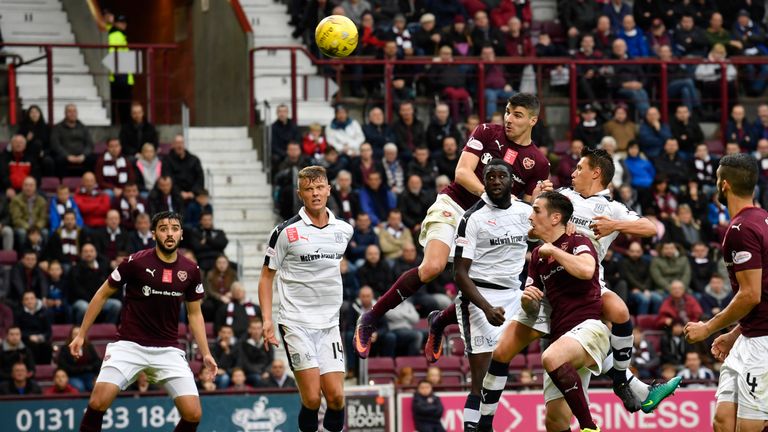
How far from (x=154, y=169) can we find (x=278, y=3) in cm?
516

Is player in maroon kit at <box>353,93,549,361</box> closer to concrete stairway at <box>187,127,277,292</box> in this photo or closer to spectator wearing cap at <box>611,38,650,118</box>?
concrete stairway at <box>187,127,277,292</box>

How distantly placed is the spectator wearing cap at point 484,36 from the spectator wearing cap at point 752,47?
4337 mm

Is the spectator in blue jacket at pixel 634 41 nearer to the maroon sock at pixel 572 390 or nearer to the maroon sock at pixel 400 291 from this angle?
the maroon sock at pixel 400 291

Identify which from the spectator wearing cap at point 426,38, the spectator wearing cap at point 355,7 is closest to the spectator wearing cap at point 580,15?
the spectator wearing cap at point 426,38

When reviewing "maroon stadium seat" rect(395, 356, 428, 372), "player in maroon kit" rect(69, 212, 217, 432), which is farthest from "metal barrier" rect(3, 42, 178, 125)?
"player in maroon kit" rect(69, 212, 217, 432)

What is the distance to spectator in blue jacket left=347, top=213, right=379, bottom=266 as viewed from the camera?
21000 millimetres

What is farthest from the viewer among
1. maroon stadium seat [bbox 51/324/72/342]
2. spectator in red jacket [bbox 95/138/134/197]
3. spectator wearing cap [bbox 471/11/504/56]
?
spectator wearing cap [bbox 471/11/504/56]

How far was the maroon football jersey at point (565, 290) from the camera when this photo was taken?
38.4ft

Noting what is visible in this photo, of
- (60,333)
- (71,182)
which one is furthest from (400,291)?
(71,182)

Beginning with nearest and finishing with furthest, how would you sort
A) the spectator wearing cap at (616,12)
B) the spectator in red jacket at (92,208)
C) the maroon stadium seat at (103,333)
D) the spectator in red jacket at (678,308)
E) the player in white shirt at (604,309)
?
the player in white shirt at (604,309) < the maroon stadium seat at (103,333) < the spectator in red jacket at (92,208) < the spectator in red jacket at (678,308) < the spectator wearing cap at (616,12)

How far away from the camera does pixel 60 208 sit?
20.6m

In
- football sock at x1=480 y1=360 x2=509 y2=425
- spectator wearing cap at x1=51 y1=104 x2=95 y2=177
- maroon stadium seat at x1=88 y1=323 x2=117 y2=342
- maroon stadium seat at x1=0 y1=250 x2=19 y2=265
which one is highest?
spectator wearing cap at x1=51 y1=104 x2=95 y2=177

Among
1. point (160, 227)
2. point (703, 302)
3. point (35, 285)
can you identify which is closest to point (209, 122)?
point (35, 285)

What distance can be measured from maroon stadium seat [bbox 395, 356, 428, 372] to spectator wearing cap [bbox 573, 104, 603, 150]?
17.8 feet
